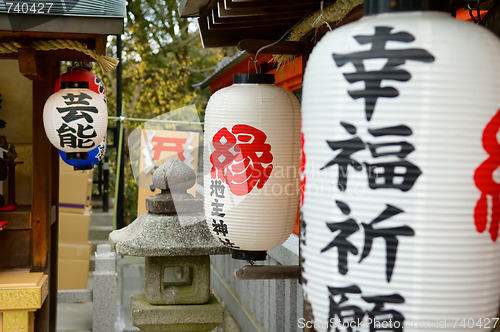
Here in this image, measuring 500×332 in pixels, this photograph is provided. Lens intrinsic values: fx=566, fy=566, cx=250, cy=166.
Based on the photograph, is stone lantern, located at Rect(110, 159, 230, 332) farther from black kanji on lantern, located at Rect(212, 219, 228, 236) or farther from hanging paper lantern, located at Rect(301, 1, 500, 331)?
hanging paper lantern, located at Rect(301, 1, 500, 331)

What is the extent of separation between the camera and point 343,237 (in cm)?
187

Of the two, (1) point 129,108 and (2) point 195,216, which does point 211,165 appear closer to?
(2) point 195,216

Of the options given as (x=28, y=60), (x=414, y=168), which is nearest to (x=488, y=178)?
(x=414, y=168)

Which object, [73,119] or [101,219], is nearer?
[73,119]

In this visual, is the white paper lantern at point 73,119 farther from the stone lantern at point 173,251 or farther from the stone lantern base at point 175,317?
the stone lantern base at point 175,317

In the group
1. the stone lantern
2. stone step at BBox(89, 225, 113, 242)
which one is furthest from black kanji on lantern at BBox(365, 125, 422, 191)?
stone step at BBox(89, 225, 113, 242)

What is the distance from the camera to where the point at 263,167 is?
334 cm

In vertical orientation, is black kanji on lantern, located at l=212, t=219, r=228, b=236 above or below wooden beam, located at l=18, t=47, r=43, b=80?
below

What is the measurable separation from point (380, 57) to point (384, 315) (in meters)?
0.82

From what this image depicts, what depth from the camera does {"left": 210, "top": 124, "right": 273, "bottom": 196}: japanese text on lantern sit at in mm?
3328

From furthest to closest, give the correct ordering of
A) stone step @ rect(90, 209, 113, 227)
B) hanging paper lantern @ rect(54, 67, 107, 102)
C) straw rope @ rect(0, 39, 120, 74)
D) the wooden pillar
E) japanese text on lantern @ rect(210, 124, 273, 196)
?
stone step @ rect(90, 209, 113, 227) → the wooden pillar → hanging paper lantern @ rect(54, 67, 107, 102) → straw rope @ rect(0, 39, 120, 74) → japanese text on lantern @ rect(210, 124, 273, 196)

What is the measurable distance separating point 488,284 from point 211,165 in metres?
1.98

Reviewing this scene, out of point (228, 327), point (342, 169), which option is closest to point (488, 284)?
point (342, 169)

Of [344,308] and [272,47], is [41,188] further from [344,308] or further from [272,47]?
[344,308]
